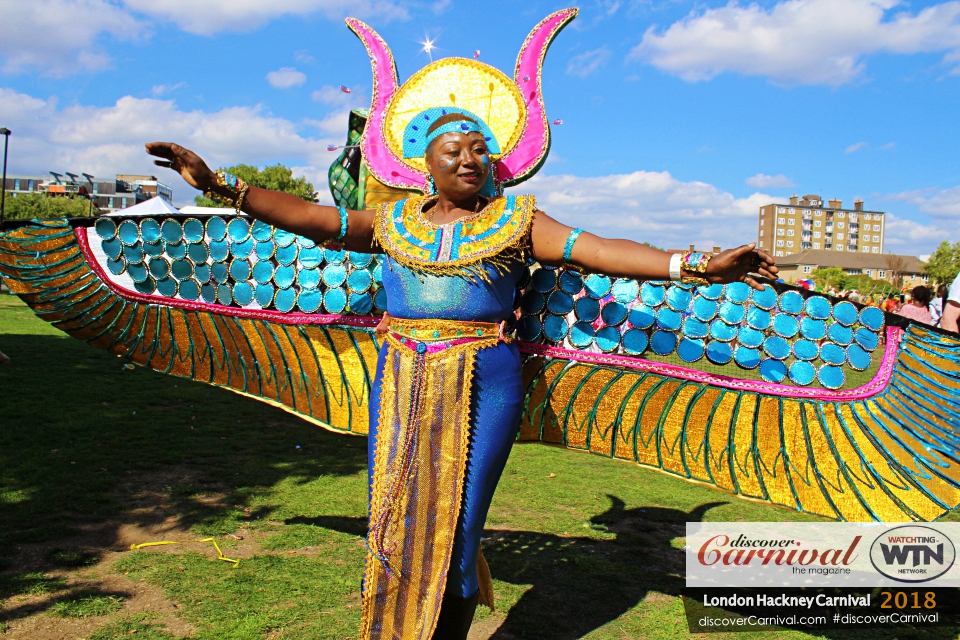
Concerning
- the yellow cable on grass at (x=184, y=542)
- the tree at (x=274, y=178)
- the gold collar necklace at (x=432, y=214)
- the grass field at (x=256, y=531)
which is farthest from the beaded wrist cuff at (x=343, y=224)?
the tree at (x=274, y=178)

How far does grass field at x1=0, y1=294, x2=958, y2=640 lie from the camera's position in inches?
125

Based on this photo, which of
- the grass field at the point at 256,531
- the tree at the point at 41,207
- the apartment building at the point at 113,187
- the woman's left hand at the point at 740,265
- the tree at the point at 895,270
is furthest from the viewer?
the apartment building at the point at 113,187

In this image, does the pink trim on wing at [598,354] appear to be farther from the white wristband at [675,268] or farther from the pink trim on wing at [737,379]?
the white wristband at [675,268]

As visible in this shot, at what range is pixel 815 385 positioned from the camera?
112 inches

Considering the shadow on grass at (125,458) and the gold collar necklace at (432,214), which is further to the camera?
the shadow on grass at (125,458)

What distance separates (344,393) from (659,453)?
1602 millimetres

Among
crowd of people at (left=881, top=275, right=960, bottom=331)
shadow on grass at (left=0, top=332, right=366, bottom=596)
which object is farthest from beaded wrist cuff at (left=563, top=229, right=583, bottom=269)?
shadow on grass at (left=0, top=332, right=366, bottom=596)

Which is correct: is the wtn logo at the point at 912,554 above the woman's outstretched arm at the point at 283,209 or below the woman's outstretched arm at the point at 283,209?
below

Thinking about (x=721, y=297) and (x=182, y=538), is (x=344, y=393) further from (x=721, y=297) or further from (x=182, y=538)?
(x=721, y=297)

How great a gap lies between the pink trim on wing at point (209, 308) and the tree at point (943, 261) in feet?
149

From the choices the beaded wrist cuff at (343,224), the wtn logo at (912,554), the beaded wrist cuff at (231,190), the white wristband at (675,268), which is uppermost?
the beaded wrist cuff at (231,190)

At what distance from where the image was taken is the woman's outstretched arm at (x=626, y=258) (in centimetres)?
221

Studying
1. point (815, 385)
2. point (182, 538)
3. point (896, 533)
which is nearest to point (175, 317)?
point (182, 538)

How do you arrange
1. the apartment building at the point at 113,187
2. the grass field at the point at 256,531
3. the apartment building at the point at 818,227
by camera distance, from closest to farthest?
1. the grass field at the point at 256,531
2. the apartment building at the point at 113,187
3. the apartment building at the point at 818,227
